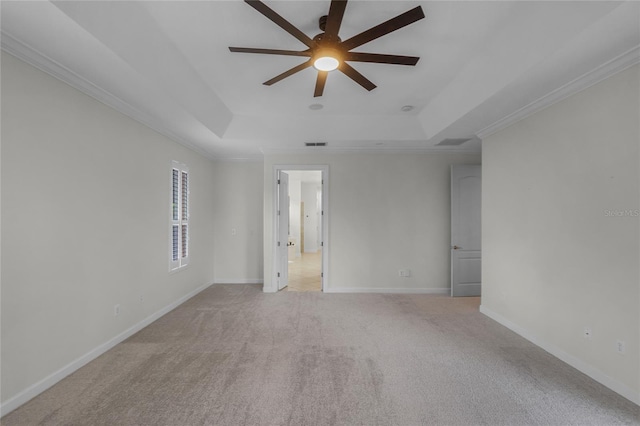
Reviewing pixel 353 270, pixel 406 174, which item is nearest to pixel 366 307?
pixel 353 270

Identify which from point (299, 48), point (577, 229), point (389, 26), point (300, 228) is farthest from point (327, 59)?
point (300, 228)

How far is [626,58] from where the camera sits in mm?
2162

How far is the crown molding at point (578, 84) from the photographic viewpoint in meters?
2.17

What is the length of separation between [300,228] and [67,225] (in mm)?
8158

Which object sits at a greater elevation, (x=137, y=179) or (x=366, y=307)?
(x=137, y=179)

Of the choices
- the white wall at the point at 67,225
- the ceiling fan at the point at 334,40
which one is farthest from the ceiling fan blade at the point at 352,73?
the white wall at the point at 67,225

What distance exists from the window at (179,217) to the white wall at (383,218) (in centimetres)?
130

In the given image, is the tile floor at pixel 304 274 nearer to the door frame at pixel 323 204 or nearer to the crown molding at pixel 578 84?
the door frame at pixel 323 204

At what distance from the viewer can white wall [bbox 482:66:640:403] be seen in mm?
2227

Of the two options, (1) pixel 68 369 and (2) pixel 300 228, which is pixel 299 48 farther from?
(2) pixel 300 228

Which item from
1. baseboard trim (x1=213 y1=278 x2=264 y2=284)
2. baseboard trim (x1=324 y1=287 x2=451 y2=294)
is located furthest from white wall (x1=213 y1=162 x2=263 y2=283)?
baseboard trim (x1=324 y1=287 x2=451 y2=294)

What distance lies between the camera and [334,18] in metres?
1.76

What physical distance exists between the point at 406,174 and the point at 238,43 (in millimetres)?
3616

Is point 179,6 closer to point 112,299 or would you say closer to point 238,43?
point 238,43
